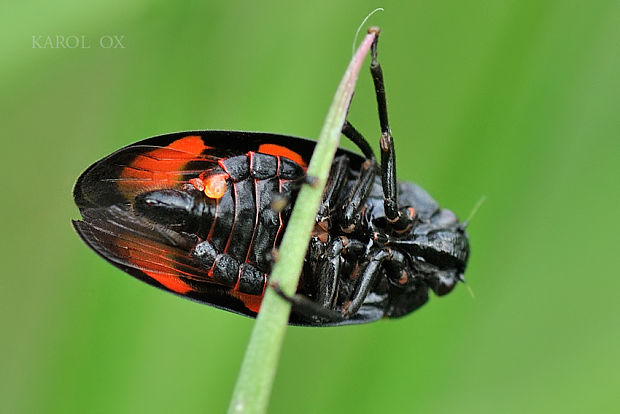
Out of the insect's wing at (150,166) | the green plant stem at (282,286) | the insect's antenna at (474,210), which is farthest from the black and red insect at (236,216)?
the green plant stem at (282,286)

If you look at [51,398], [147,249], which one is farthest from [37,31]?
[51,398]

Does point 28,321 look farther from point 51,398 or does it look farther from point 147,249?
point 147,249

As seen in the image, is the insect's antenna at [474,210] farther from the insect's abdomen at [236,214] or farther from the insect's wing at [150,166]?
the insect's wing at [150,166]

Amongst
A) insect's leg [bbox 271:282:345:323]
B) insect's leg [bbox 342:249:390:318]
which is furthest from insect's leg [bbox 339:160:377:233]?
insect's leg [bbox 271:282:345:323]

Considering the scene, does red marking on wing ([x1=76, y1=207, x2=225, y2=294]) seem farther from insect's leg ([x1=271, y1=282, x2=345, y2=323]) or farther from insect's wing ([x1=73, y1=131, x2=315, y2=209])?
insect's leg ([x1=271, y1=282, x2=345, y2=323])

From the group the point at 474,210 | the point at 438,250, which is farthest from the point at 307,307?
the point at 474,210
